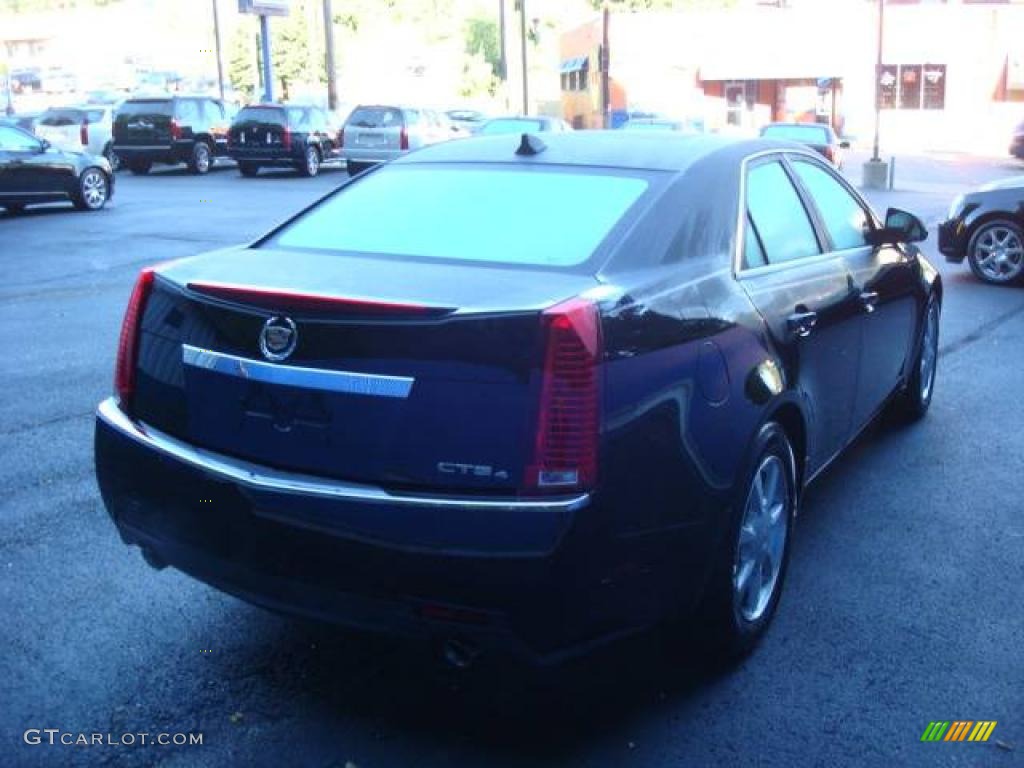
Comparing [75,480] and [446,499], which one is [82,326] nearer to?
[75,480]

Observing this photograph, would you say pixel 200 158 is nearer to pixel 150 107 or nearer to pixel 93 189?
pixel 150 107

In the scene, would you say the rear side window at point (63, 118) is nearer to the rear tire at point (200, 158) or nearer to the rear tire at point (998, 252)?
the rear tire at point (200, 158)

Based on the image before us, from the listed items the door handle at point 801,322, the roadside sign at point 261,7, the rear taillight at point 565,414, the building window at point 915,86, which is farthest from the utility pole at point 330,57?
the rear taillight at point 565,414

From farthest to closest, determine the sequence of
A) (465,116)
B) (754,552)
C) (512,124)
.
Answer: (465,116), (512,124), (754,552)

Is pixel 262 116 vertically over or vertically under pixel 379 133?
over

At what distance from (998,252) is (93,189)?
14.5 meters

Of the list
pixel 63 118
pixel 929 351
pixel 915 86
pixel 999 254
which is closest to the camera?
pixel 929 351

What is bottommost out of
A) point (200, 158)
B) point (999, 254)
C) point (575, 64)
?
point (999, 254)

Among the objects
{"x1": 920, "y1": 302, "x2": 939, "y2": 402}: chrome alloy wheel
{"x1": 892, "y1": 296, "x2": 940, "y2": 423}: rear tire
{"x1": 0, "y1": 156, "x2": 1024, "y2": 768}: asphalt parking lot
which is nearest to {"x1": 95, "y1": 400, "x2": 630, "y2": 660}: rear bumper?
{"x1": 0, "y1": 156, "x2": 1024, "y2": 768}: asphalt parking lot

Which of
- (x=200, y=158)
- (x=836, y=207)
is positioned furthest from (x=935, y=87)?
(x=836, y=207)

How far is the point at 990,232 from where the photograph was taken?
1224cm

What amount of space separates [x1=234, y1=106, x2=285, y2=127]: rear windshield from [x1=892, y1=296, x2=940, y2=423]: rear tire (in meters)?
23.6

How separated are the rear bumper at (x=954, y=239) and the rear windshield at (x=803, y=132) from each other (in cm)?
1230

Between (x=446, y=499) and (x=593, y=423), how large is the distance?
420 mm
